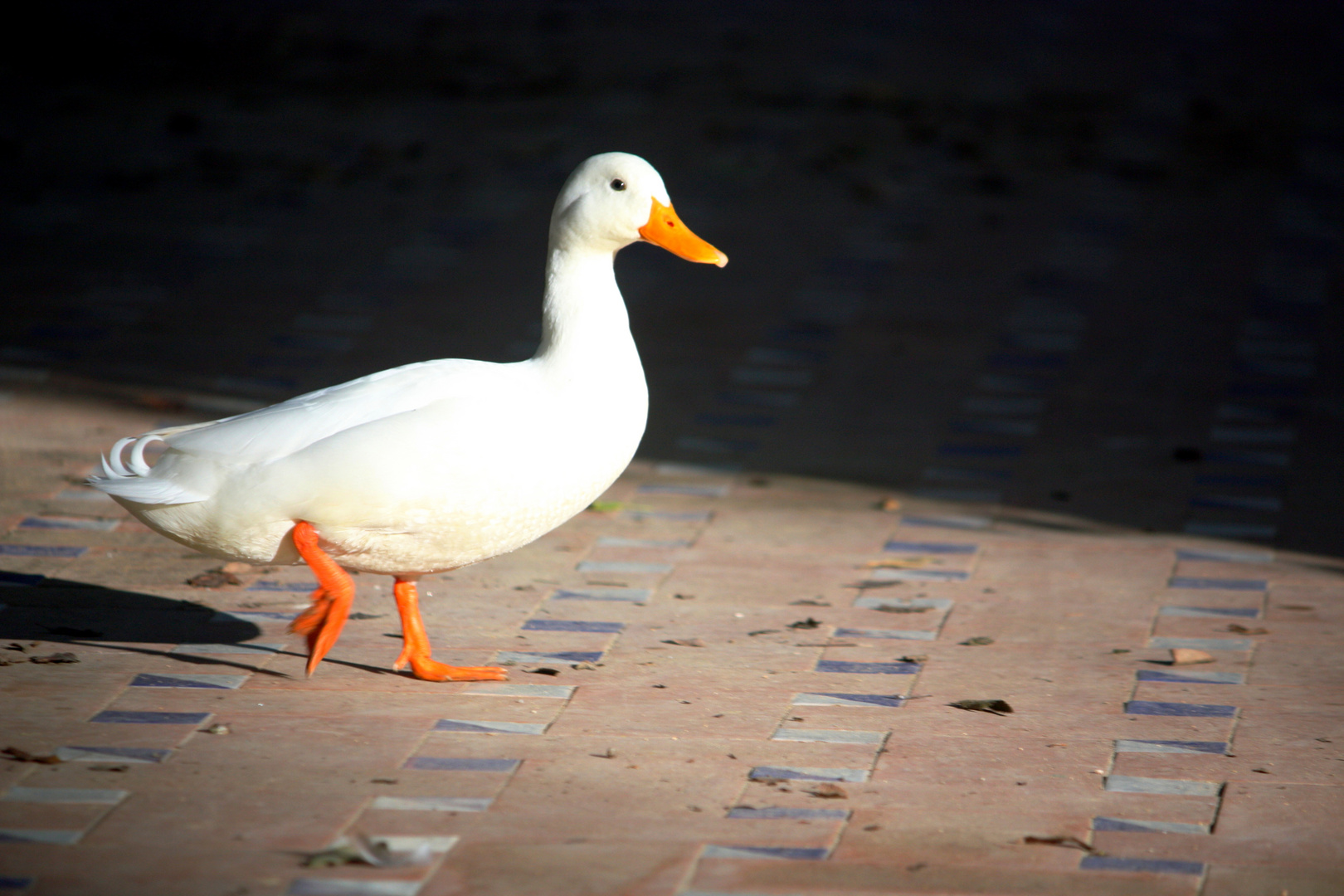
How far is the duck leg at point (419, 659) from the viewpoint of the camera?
14.0ft

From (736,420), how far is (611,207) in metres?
3.05

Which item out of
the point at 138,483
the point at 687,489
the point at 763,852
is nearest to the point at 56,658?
the point at 138,483

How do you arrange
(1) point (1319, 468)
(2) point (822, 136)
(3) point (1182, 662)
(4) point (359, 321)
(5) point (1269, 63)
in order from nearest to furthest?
(3) point (1182, 662)
(1) point (1319, 468)
(4) point (359, 321)
(2) point (822, 136)
(5) point (1269, 63)

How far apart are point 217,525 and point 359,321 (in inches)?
168

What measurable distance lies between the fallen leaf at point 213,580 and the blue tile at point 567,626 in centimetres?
101

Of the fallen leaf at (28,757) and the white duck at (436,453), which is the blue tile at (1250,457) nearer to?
the white duck at (436,453)

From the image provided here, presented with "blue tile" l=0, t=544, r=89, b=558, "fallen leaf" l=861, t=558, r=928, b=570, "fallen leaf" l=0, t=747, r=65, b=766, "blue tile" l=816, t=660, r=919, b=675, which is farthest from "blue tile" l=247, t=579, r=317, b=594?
"fallen leaf" l=861, t=558, r=928, b=570

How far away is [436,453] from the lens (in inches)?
154

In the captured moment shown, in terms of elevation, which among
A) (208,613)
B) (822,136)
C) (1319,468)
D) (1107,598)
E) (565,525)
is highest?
(822,136)

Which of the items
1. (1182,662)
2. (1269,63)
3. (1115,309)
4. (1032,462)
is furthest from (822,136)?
(1182,662)

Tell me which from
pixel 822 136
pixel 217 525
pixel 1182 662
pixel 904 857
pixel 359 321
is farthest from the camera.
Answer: pixel 822 136

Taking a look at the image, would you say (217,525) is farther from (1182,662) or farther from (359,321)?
(359,321)

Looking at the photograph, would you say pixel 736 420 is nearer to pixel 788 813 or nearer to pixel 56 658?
pixel 56 658

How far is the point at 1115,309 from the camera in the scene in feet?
28.2
